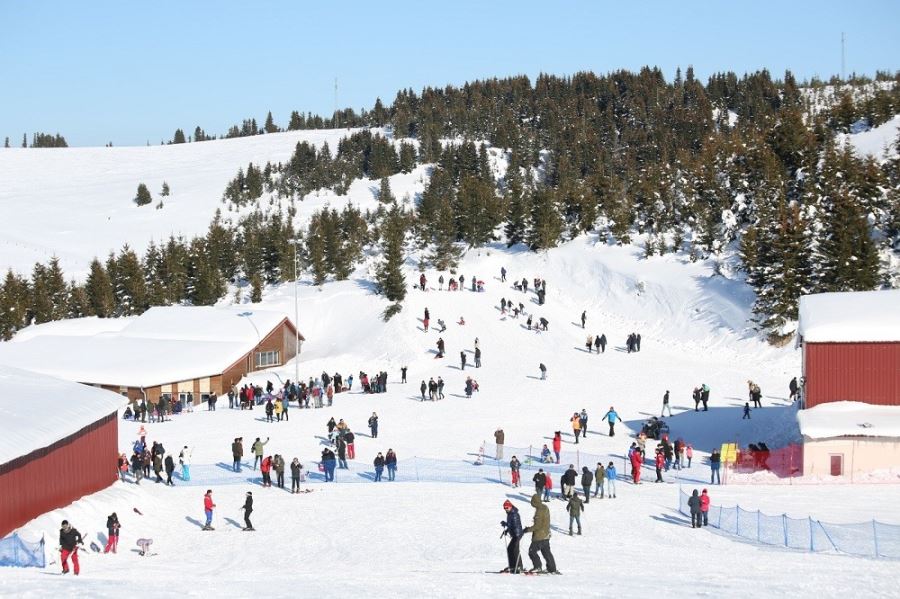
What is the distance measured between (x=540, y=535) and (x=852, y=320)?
56.1ft

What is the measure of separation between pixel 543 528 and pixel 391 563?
3.87 m

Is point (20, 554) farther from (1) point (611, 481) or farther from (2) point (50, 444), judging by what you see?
(1) point (611, 481)

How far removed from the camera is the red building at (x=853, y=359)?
1098 inches

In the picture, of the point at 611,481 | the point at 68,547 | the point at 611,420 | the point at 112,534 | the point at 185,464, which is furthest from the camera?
the point at 611,420

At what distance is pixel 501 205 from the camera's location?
6656 centimetres

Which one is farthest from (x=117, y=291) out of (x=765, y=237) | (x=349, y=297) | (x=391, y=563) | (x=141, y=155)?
(x=141, y=155)

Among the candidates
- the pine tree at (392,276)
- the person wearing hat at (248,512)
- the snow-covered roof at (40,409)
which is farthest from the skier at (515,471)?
the pine tree at (392,276)

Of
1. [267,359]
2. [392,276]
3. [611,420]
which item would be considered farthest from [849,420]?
[267,359]

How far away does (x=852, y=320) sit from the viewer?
2834 cm

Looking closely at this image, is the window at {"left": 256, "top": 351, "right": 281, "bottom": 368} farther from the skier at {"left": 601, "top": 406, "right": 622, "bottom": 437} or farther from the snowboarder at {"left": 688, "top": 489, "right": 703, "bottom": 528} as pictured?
the snowboarder at {"left": 688, "top": 489, "right": 703, "bottom": 528}

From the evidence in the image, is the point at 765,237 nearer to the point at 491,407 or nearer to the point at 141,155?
the point at 491,407

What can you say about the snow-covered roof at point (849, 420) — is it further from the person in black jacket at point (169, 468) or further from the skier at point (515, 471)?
the person in black jacket at point (169, 468)

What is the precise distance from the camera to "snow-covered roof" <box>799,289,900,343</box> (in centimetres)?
2795

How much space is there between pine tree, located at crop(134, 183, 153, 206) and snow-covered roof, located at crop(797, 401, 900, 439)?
92.2 meters
